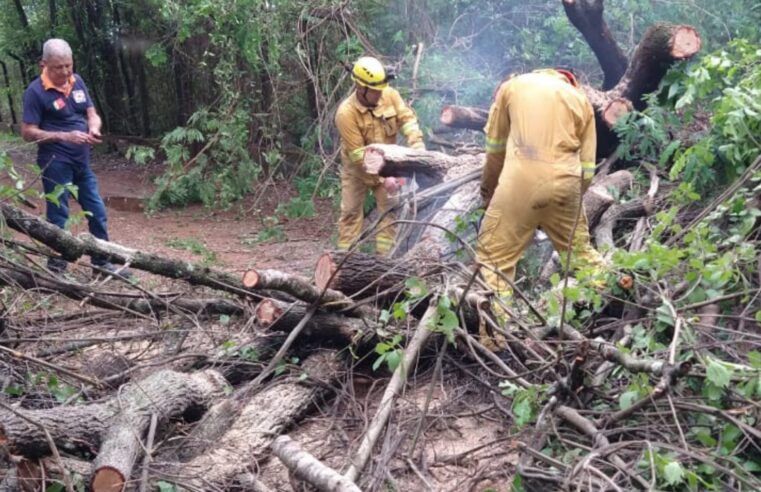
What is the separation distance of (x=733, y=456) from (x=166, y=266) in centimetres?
324

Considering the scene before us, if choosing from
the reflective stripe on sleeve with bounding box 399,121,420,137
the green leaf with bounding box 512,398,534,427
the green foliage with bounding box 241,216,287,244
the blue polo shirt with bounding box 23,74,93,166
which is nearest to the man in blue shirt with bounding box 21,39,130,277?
the blue polo shirt with bounding box 23,74,93,166

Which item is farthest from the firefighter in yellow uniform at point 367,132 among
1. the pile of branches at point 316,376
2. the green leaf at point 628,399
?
the green leaf at point 628,399

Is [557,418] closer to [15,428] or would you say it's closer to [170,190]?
[15,428]

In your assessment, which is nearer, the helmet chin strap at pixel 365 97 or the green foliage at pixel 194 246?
the helmet chin strap at pixel 365 97

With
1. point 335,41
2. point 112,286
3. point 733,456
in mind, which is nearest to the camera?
point 733,456

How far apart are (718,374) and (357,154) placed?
3.97 meters

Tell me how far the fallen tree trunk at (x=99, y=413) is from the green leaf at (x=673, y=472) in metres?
2.23

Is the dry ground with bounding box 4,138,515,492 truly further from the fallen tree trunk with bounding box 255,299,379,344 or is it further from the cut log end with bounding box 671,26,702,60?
the cut log end with bounding box 671,26,702,60

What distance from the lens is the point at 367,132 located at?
6.49 meters

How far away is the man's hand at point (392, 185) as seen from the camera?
6211 mm

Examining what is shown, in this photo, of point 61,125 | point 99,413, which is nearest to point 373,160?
point 61,125

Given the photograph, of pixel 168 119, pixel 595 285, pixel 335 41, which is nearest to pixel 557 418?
pixel 595 285

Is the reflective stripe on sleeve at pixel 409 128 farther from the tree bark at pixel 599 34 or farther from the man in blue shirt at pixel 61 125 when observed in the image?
the man in blue shirt at pixel 61 125

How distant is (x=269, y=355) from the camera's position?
14.3 ft
